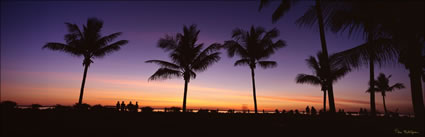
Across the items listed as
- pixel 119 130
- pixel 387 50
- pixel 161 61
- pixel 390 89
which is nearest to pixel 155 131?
pixel 119 130

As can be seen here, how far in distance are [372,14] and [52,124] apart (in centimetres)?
1144

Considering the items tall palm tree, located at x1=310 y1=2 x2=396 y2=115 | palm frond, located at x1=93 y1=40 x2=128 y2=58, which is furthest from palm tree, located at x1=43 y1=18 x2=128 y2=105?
tall palm tree, located at x1=310 y1=2 x2=396 y2=115

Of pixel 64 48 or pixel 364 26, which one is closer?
pixel 364 26

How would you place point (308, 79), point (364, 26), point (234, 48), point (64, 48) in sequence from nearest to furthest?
point (364, 26), point (64, 48), point (234, 48), point (308, 79)

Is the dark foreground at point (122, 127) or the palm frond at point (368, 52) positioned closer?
the palm frond at point (368, 52)

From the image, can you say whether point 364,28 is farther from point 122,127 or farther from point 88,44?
point 88,44

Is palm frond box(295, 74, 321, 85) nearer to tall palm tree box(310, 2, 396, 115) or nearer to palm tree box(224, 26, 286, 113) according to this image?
palm tree box(224, 26, 286, 113)

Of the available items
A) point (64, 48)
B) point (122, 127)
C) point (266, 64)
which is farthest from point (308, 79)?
point (64, 48)

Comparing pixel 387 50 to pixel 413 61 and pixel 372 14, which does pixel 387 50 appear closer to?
pixel 413 61

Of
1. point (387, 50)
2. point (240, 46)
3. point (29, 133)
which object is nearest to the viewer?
point (387, 50)

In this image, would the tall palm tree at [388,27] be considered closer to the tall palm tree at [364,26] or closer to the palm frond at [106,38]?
the tall palm tree at [364,26]

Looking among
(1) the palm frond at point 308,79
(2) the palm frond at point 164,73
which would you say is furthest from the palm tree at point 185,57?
(1) the palm frond at point 308,79

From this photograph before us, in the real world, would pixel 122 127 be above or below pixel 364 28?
below

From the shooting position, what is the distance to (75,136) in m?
7.57
